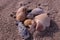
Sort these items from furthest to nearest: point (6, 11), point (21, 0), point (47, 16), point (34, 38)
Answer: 1. point (21, 0)
2. point (6, 11)
3. point (47, 16)
4. point (34, 38)

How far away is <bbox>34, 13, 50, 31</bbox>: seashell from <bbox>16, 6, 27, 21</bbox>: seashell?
0.11 m

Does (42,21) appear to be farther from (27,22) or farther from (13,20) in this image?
(13,20)

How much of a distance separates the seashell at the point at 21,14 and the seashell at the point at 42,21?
11 cm

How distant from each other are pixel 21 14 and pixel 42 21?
0.20 meters

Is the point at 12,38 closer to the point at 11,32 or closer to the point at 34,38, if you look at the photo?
the point at 11,32

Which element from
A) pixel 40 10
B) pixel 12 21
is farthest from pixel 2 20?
pixel 40 10

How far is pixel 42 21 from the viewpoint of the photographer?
4.54 feet

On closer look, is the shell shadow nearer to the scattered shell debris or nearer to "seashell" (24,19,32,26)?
the scattered shell debris

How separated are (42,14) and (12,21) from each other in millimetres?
259

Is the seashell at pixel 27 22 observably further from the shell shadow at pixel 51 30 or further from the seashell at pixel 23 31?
the shell shadow at pixel 51 30

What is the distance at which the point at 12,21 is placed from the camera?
4.89ft

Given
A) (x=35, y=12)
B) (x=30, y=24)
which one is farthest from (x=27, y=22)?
(x=35, y=12)

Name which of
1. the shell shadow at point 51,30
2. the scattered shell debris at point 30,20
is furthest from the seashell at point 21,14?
the shell shadow at point 51,30

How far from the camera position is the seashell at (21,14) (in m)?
1.46
